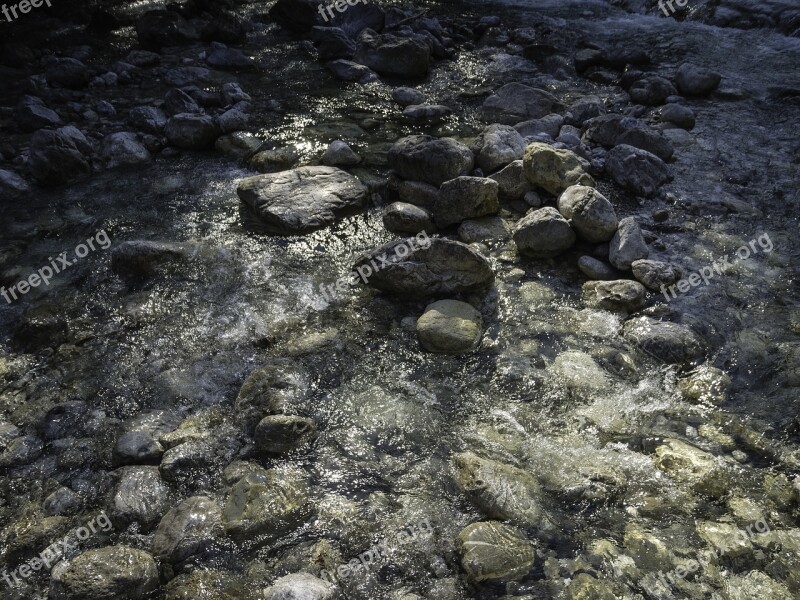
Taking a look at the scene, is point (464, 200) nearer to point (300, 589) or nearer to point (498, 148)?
point (498, 148)

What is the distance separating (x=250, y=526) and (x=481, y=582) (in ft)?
4.07

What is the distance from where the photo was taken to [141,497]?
10.9 ft

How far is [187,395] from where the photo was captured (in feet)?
13.2

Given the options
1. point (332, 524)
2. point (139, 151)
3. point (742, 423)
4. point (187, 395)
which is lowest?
point (742, 423)

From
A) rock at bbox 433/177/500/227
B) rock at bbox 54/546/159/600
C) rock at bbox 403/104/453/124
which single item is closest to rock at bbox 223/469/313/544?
rock at bbox 54/546/159/600

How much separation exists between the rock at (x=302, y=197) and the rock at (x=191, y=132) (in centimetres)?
142

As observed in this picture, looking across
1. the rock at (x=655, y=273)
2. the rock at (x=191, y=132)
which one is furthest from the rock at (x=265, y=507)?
the rock at (x=191, y=132)

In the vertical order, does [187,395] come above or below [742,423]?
above

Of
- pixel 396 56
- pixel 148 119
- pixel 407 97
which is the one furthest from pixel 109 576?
pixel 396 56

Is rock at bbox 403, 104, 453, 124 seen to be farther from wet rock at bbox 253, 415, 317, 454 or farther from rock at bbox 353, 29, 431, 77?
wet rock at bbox 253, 415, 317, 454

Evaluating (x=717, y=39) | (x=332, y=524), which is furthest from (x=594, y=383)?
(x=717, y=39)

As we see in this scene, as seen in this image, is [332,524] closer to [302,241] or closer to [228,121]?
[302,241]

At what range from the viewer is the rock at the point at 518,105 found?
7.55m

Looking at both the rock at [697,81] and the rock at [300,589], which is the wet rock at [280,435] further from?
the rock at [697,81]
